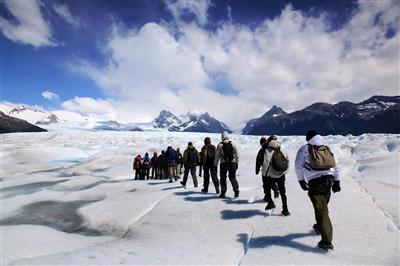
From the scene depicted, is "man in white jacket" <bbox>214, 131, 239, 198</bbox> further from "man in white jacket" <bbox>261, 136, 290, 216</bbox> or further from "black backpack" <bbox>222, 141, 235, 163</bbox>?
"man in white jacket" <bbox>261, 136, 290, 216</bbox>

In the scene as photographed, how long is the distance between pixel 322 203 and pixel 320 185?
1.18ft

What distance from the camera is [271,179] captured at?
9266 mm

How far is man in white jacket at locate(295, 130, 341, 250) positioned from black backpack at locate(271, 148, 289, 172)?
2.08m

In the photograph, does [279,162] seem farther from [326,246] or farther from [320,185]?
[326,246]

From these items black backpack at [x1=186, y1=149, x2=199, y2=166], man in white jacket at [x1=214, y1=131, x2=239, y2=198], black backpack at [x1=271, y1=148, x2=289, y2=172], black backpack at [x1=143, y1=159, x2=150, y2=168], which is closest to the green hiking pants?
black backpack at [x1=271, y1=148, x2=289, y2=172]

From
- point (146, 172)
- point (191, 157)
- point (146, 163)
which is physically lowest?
point (146, 172)

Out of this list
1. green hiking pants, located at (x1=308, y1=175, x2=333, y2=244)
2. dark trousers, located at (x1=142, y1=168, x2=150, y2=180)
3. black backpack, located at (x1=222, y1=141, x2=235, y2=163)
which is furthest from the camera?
dark trousers, located at (x1=142, y1=168, x2=150, y2=180)

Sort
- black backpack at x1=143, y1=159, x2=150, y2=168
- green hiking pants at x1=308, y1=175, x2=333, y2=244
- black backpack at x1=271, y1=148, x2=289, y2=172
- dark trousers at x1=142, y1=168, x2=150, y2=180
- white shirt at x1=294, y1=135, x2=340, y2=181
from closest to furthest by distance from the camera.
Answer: green hiking pants at x1=308, y1=175, x2=333, y2=244 < white shirt at x1=294, y1=135, x2=340, y2=181 < black backpack at x1=271, y1=148, x2=289, y2=172 < black backpack at x1=143, y1=159, x2=150, y2=168 < dark trousers at x1=142, y1=168, x2=150, y2=180

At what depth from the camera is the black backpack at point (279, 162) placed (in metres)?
8.90

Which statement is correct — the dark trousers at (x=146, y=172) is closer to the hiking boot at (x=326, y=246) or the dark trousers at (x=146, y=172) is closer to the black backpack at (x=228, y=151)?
the black backpack at (x=228, y=151)

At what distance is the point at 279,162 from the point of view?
8.90 meters

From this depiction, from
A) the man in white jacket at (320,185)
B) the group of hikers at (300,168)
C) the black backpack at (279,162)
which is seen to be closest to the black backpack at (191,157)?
the group of hikers at (300,168)

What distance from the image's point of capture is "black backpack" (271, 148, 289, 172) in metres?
8.90

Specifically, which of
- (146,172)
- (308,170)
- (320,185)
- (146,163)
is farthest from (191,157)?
(146,172)
